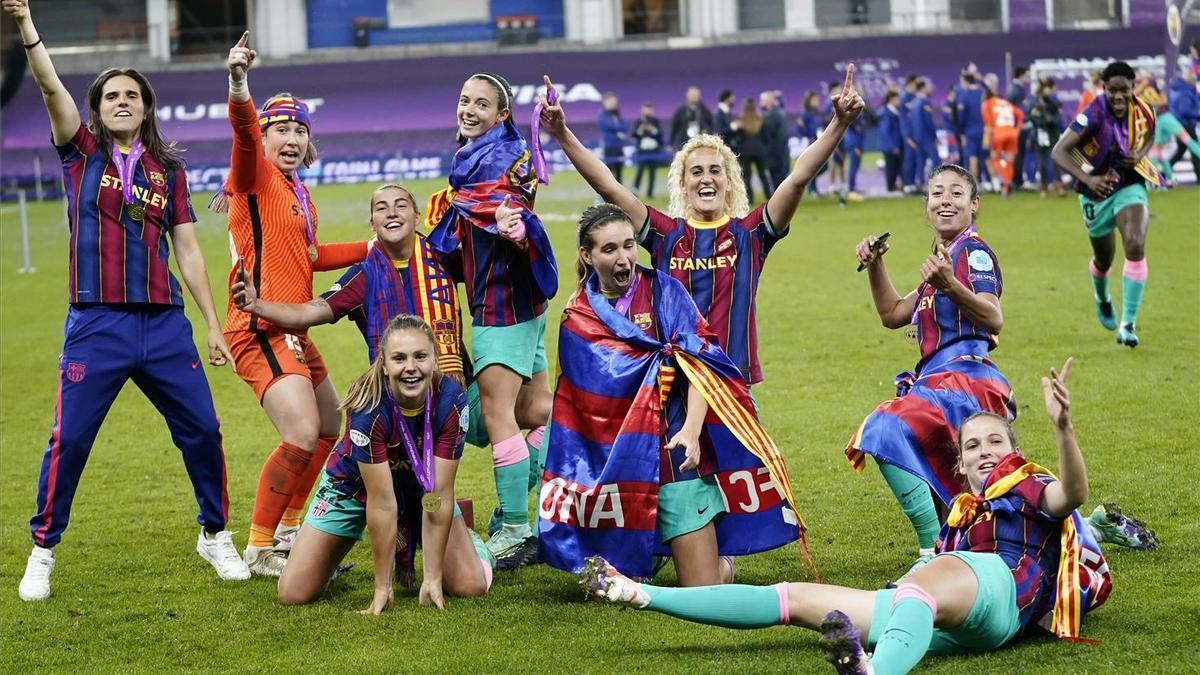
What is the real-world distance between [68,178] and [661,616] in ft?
10.1

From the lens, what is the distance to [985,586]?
490 cm

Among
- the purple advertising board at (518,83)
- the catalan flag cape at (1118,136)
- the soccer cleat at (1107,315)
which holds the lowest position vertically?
the soccer cleat at (1107,315)

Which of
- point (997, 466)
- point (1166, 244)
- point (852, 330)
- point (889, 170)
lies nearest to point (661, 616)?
point (997, 466)

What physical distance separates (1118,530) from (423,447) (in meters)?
2.87

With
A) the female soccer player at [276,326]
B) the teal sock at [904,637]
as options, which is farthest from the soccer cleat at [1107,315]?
the teal sock at [904,637]

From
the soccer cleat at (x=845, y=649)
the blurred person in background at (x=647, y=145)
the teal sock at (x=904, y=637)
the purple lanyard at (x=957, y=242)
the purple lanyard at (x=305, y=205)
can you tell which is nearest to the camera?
the soccer cleat at (x=845, y=649)

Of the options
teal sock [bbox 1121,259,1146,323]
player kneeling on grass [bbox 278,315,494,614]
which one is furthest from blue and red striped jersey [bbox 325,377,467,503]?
teal sock [bbox 1121,259,1146,323]

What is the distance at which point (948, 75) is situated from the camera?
33.7m

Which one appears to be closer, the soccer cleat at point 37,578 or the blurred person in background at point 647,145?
the soccer cleat at point 37,578

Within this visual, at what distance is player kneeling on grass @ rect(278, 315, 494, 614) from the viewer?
605 centimetres

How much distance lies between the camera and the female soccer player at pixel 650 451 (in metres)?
6.08

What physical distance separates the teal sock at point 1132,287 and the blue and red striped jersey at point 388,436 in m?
7.40

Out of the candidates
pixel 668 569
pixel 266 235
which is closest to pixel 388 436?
pixel 266 235

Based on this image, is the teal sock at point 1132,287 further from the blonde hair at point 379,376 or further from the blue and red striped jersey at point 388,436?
the blonde hair at point 379,376
